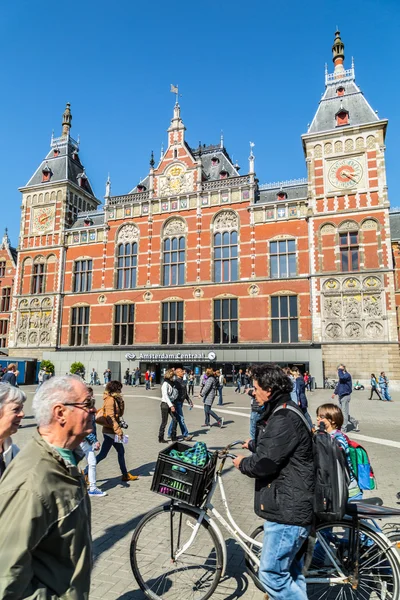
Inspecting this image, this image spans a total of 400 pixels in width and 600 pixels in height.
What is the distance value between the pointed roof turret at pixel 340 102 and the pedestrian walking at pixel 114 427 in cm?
2453

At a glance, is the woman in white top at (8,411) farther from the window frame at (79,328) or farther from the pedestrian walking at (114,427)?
the window frame at (79,328)

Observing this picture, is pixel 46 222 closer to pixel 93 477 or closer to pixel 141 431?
pixel 141 431

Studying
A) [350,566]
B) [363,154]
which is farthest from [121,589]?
[363,154]

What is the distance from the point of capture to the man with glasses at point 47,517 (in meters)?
1.39

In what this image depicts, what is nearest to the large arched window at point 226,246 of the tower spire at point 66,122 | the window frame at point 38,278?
the window frame at point 38,278

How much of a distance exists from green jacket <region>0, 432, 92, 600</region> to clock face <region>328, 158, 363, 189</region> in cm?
2548

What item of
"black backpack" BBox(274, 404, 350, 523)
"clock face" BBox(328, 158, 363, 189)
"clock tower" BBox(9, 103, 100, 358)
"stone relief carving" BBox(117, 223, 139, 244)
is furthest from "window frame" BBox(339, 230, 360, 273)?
"black backpack" BBox(274, 404, 350, 523)

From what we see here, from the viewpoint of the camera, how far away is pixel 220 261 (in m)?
26.7

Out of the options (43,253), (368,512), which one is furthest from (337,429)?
(43,253)

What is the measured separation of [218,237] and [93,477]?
2283 cm

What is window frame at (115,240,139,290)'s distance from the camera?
29.0 metres

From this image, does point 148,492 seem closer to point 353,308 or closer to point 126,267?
point 353,308

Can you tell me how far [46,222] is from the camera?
32.0 metres

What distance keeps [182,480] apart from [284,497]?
0.85 m
